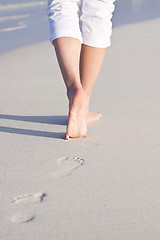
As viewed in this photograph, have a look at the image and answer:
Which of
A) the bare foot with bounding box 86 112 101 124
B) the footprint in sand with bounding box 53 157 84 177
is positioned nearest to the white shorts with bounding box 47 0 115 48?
the bare foot with bounding box 86 112 101 124

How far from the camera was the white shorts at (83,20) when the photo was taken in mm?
1970

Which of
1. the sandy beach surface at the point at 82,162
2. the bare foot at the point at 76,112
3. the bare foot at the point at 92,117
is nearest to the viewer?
the sandy beach surface at the point at 82,162

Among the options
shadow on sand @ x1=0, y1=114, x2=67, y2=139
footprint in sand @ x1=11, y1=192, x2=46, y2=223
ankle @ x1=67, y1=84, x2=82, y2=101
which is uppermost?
ankle @ x1=67, y1=84, x2=82, y2=101

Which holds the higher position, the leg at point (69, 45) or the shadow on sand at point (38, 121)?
the leg at point (69, 45)

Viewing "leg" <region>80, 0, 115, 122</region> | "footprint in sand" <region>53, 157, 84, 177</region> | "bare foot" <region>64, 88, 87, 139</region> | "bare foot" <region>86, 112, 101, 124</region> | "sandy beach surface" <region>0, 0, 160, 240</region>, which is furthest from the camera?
"bare foot" <region>86, 112, 101, 124</region>

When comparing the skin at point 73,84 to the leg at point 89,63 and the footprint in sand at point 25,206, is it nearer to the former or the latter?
the leg at point 89,63

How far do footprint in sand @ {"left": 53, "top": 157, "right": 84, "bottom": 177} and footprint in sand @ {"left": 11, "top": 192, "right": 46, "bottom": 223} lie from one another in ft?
0.59

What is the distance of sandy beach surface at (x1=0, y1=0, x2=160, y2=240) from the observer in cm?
127

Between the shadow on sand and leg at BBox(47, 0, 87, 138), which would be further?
the shadow on sand

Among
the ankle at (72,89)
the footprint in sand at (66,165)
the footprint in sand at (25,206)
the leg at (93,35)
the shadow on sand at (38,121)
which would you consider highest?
the leg at (93,35)

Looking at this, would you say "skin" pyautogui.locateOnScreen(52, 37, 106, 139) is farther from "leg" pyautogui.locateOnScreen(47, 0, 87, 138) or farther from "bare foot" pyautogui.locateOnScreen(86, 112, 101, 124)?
"bare foot" pyautogui.locateOnScreen(86, 112, 101, 124)

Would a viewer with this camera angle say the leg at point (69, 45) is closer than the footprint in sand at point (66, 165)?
No

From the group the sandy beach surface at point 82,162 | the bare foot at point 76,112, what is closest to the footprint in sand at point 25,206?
the sandy beach surface at point 82,162

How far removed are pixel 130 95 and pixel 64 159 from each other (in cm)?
101
